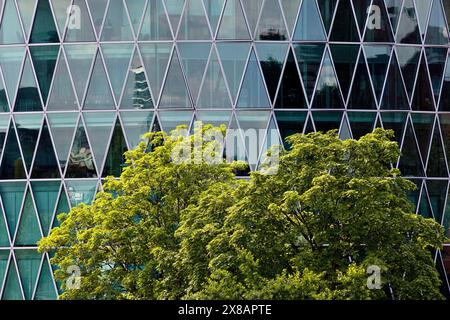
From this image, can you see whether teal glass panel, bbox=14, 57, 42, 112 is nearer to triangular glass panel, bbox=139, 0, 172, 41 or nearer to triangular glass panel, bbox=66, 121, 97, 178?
triangular glass panel, bbox=66, 121, 97, 178

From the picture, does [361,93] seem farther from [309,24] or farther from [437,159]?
[437,159]

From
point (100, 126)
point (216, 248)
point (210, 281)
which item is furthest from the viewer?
point (100, 126)

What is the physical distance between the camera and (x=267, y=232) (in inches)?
1542

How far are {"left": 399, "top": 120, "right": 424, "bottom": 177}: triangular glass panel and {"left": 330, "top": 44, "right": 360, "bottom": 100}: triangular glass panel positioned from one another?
10.8 ft

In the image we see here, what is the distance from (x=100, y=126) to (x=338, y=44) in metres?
10.9

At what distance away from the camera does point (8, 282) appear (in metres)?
52.7

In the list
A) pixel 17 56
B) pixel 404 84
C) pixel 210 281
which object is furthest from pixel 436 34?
pixel 210 281

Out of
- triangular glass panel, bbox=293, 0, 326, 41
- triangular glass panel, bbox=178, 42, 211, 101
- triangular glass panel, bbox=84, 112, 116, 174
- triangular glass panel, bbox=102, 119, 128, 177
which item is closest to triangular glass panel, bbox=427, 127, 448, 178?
triangular glass panel, bbox=293, 0, 326, 41

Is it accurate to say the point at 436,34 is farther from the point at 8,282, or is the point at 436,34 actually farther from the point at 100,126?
the point at 8,282

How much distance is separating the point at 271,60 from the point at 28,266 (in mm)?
13715

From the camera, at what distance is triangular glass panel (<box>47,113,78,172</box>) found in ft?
172

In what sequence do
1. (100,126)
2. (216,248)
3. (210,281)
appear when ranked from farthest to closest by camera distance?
(100,126) < (216,248) < (210,281)

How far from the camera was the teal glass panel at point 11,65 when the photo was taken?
52.9 meters

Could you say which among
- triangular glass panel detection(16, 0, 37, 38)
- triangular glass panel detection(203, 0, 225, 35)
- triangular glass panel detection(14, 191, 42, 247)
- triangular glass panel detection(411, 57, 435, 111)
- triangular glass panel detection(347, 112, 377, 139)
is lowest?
triangular glass panel detection(14, 191, 42, 247)
